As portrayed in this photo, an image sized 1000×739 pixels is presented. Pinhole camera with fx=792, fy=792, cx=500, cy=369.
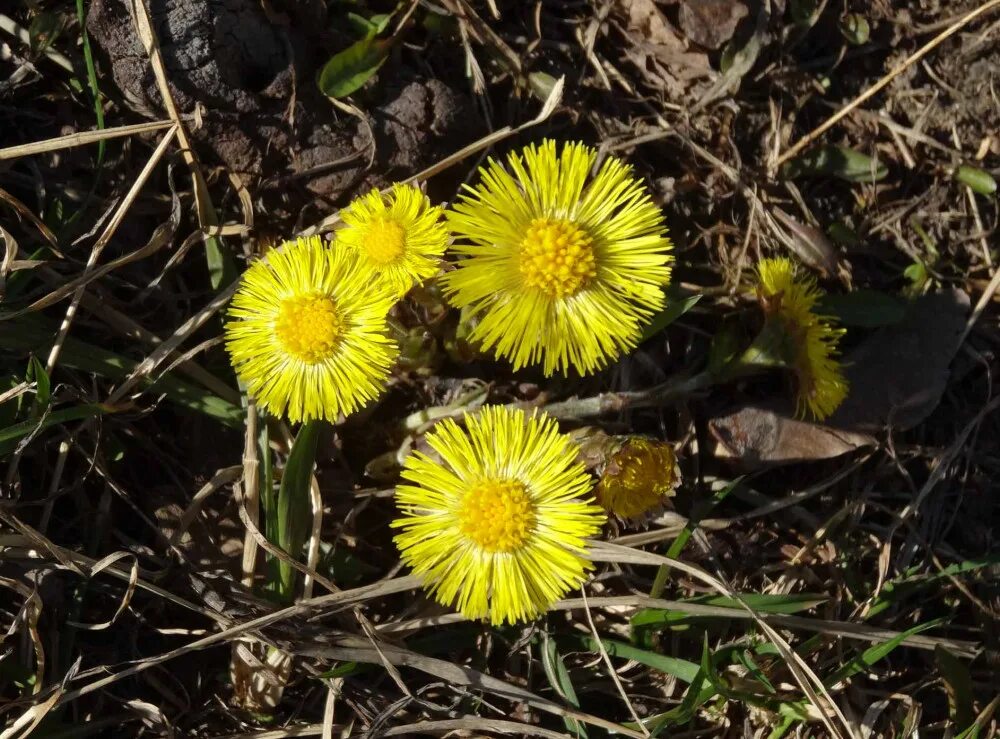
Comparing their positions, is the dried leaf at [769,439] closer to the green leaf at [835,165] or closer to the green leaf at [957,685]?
the green leaf at [957,685]

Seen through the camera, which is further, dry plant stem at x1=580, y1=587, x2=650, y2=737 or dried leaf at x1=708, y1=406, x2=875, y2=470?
dried leaf at x1=708, y1=406, x2=875, y2=470

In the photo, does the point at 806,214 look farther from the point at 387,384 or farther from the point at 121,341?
the point at 121,341

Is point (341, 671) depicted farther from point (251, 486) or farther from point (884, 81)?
point (884, 81)

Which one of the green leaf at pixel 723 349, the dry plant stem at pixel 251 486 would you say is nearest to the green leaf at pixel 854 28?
the green leaf at pixel 723 349

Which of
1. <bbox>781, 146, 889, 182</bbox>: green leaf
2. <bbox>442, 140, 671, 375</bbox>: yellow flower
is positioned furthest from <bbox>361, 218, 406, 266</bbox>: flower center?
<bbox>781, 146, 889, 182</bbox>: green leaf

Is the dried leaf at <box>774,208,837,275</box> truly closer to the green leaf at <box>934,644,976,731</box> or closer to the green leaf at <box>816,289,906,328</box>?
the green leaf at <box>816,289,906,328</box>

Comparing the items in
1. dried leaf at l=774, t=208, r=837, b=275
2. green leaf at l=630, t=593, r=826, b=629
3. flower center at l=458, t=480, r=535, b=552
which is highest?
dried leaf at l=774, t=208, r=837, b=275

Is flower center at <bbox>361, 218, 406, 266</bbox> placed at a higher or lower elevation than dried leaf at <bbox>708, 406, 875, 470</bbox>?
higher
